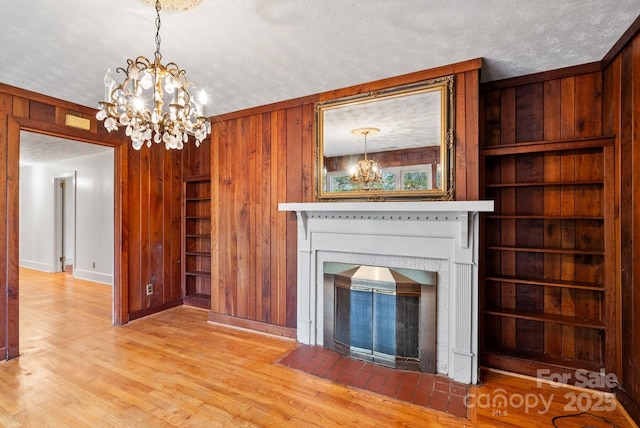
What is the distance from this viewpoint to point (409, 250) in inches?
106

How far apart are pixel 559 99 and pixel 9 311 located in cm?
526

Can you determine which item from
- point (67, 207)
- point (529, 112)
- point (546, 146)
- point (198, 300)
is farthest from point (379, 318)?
point (67, 207)

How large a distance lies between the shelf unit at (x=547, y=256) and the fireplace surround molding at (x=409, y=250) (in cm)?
43

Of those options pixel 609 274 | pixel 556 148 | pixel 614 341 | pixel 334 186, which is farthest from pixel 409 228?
pixel 614 341

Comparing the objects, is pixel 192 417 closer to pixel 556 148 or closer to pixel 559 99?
pixel 556 148

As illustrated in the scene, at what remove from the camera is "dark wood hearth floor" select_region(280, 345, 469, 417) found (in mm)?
2227

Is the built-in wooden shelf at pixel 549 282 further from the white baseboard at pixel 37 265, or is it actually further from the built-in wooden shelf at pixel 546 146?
the white baseboard at pixel 37 265

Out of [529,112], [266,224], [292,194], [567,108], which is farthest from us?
[266,224]

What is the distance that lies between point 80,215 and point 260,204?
4.99m

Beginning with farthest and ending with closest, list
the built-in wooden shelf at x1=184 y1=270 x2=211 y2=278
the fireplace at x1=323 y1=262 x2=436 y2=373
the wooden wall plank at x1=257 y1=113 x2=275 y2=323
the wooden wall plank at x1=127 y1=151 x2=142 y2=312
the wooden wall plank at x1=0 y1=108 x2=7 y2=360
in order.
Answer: the built-in wooden shelf at x1=184 y1=270 x2=211 y2=278
the wooden wall plank at x1=127 y1=151 x2=142 y2=312
the wooden wall plank at x1=257 y1=113 x2=275 y2=323
the wooden wall plank at x1=0 y1=108 x2=7 y2=360
the fireplace at x1=323 y1=262 x2=436 y2=373

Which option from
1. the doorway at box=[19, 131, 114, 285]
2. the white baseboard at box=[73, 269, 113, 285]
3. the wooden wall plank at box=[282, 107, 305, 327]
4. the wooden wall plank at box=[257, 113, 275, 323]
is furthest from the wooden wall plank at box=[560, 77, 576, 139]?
the white baseboard at box=[73, 269, 113, 285]

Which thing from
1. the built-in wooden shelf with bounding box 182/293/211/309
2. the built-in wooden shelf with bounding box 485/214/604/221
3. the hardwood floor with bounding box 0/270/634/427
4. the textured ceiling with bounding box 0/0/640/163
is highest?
the textured ceiling with bounding box 0/0/640/163

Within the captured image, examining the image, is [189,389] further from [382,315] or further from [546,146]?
[546,146]

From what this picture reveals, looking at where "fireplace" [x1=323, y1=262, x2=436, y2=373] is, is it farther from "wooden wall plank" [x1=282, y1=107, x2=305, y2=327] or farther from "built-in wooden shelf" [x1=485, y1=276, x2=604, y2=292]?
"built-in wooden shelf" [x1=485, y1=276, x2=604, y2=292]
